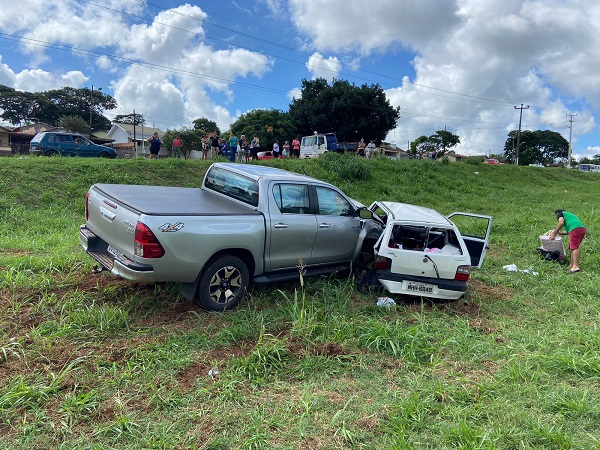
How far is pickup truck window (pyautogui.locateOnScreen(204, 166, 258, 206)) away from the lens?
5.14m

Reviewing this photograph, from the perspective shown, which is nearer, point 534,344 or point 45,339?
point 45,339

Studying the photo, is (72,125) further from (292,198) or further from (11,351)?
(11,351)

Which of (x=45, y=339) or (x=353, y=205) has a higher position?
(x=353, y=205)

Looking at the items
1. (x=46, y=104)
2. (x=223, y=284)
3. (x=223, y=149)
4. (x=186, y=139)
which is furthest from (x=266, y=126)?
(x=223, y=284)

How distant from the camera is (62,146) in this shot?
18906mm

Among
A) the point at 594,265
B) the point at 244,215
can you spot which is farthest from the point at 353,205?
the point at 594,265

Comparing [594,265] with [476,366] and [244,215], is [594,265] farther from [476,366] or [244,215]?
[244,215]

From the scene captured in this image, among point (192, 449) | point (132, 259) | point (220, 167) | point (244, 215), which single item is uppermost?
point (220, 167)

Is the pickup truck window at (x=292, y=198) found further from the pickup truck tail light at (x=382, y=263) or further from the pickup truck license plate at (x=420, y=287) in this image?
the pickup truck license plate at (x=420, y=287)

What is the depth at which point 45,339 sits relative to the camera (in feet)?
11.7

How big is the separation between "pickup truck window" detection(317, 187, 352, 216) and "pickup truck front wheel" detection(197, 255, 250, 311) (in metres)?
1.56

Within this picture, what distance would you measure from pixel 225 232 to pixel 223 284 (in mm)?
654

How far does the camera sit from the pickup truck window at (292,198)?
5.12 metres

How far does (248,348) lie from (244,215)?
5.09ft
